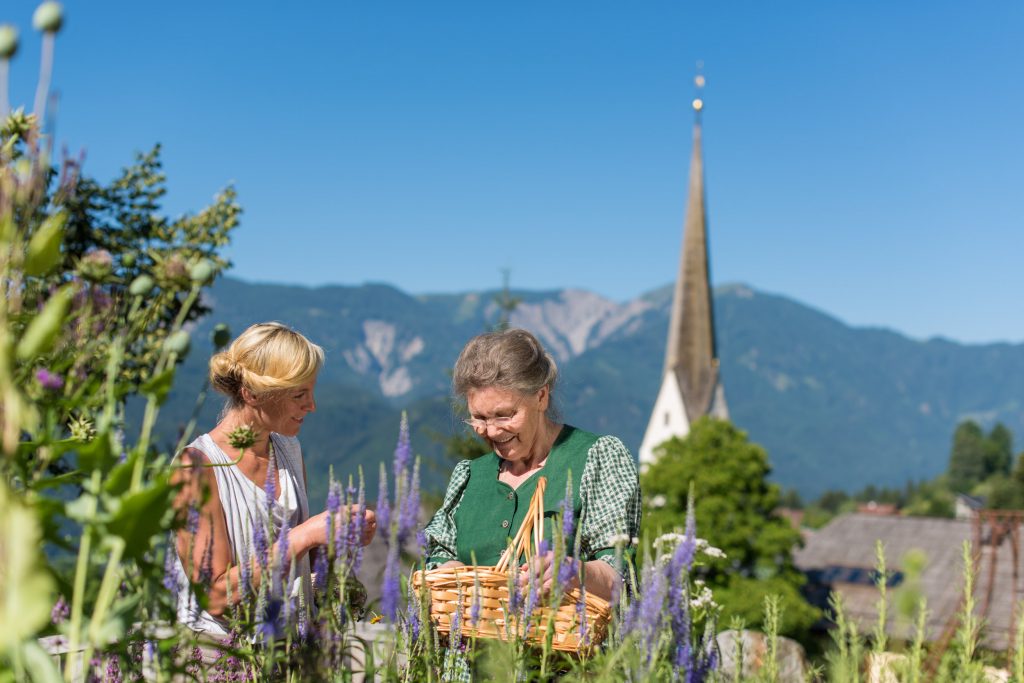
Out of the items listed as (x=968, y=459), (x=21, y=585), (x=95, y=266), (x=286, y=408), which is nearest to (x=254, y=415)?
(x=286, y=408)

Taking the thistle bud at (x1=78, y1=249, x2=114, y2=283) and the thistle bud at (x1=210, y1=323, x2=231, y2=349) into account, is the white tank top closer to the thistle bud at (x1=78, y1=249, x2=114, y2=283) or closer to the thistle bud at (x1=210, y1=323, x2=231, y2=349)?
the thistle bud at (x1=210, y1=323, x2=231, y2=349)

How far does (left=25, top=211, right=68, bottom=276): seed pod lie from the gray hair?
2.07 metres

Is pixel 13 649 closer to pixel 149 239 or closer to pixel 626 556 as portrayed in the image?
pixel 626 556

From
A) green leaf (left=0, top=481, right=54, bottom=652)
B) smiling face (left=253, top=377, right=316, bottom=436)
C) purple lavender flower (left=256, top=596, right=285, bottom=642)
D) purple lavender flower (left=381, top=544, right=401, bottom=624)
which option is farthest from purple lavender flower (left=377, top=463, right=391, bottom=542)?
smiling face (left=253, top=377, right=316, bottom=436)

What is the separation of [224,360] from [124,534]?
2.10 metres

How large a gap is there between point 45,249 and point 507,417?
2192 mm

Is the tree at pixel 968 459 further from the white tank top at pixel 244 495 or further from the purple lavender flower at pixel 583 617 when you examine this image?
the purple lavender flower at pixel 583 617

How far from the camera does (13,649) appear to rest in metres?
1.19

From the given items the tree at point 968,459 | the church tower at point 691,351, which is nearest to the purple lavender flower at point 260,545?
the church tower at point 691,351

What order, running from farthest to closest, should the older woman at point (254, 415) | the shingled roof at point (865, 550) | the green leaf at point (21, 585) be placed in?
the shingled roof at point (865, 550)
the older woman at point (254, 415)
the green leaf at point (21, 585)

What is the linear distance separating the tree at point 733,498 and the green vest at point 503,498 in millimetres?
36584

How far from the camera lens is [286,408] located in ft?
11.8

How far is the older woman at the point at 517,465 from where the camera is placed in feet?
11.2

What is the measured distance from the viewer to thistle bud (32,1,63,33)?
127 centimetres
